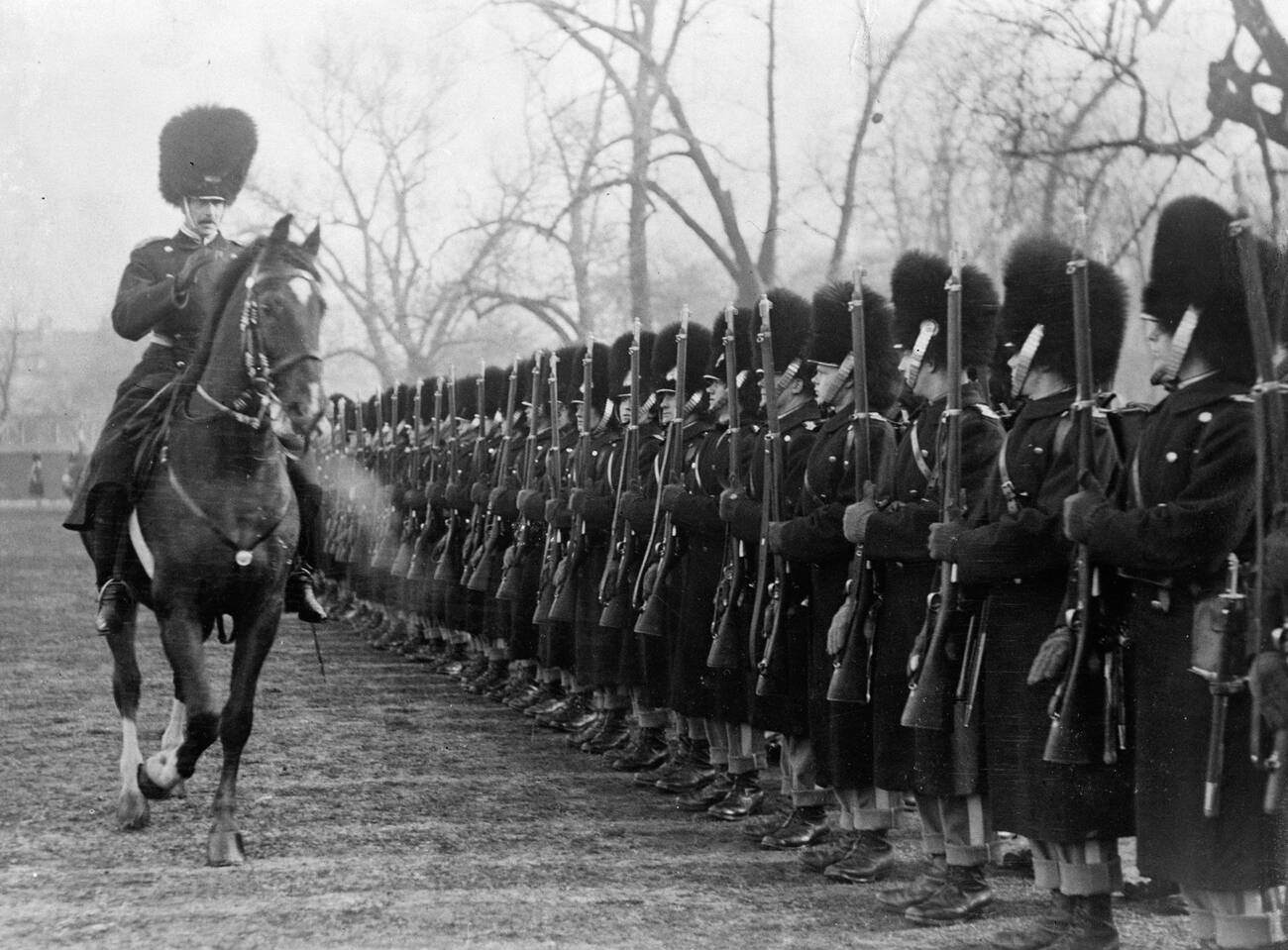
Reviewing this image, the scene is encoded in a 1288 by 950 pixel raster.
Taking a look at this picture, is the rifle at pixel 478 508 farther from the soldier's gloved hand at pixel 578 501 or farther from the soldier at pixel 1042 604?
the soldier at pixel 1042 604

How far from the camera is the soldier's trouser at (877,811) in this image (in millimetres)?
5984

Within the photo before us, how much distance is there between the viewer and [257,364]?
620 centimetres

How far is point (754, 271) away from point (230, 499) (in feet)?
34.2

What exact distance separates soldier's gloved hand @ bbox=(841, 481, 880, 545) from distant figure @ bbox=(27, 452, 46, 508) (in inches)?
1924

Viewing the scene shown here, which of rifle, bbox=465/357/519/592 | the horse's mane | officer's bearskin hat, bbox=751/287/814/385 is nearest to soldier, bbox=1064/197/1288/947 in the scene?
officer's bearskin hat, bbox=751/287/814/385

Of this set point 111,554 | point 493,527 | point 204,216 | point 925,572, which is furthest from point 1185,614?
point 493,527

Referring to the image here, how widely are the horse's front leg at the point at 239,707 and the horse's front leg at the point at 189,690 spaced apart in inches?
3.0

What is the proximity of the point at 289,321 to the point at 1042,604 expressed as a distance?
2.84 metres

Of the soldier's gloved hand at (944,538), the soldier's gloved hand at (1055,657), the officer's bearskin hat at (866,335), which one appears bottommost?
the soldier's gloved hand at (1055,657)

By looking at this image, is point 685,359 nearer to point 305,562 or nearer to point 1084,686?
point 305,562

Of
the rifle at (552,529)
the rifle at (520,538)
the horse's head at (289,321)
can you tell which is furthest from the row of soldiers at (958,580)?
the horse's head at (289,321)

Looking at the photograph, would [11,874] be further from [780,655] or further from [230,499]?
[780,655]

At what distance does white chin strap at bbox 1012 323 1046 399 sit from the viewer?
527 centimetres

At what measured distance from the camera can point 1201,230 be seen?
457 cm
